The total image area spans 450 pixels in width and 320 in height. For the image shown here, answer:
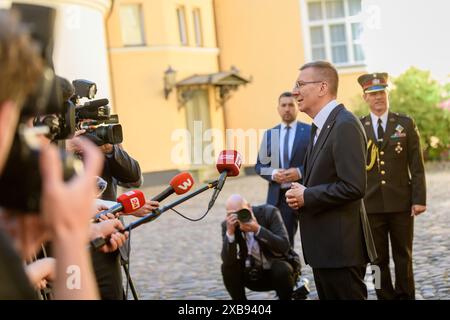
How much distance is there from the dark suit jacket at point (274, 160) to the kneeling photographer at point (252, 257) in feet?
2.43

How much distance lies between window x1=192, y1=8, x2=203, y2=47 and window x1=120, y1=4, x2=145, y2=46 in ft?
5.17

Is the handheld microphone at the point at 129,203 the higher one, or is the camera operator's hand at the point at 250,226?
the handheld microphone at the point at 129,203

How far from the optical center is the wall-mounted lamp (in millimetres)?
22608

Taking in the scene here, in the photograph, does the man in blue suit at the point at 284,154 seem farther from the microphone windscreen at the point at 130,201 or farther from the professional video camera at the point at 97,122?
the microphone windscreen at the point at 130,201

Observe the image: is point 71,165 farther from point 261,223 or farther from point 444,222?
point 444,222

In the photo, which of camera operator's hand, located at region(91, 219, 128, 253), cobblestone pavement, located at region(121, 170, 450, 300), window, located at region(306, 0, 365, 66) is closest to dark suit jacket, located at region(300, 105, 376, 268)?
camera operator's hand, located at region(91, 219, 128, 253)

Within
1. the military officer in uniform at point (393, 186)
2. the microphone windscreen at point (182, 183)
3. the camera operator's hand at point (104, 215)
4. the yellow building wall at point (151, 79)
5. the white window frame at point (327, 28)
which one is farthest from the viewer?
the white window frame at point (327, 28)

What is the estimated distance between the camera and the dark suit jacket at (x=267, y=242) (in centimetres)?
646

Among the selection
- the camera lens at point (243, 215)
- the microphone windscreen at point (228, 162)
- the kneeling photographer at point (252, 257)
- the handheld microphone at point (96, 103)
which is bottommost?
the kneeling photographer at point (252, 257)

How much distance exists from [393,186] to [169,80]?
1708 cm

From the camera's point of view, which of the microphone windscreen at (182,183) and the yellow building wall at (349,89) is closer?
the microphone windscreen at (182,183)

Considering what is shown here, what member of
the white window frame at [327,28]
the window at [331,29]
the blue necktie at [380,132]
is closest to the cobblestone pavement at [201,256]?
the blue necktie at [380,132]
